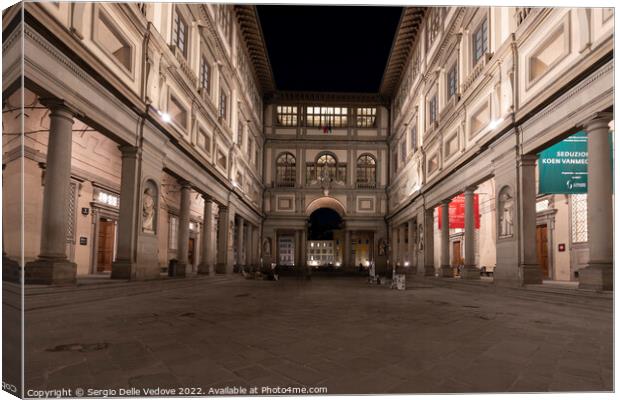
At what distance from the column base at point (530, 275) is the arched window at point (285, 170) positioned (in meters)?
27.5

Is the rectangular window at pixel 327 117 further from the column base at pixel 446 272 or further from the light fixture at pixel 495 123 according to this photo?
the light fixture at pixel 495 123

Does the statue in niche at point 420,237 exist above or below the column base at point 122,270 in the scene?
above

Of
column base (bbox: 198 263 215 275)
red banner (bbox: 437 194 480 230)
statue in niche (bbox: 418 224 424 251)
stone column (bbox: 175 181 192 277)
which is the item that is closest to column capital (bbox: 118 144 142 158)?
stone column (bbox: 175 181 192 277)

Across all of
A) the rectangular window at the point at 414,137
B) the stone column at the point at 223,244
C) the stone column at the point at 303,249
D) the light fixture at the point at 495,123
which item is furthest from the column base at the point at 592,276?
the stone column at the point at 303,249

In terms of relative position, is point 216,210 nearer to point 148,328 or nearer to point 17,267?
point 148,328

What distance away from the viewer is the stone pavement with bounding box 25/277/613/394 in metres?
3.04

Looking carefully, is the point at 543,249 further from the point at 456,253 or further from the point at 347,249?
the point at 347,249

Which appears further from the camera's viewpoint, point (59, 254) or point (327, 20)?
point (59, 254)

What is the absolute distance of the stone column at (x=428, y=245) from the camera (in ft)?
84.1

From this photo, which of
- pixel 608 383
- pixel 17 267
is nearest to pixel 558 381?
pixel 608 383

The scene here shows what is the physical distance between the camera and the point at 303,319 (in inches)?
268

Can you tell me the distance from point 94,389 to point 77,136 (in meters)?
14.9

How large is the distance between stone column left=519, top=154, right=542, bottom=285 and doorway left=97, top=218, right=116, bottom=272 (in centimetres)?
1547

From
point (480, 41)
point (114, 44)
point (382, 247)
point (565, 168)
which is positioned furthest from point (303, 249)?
point (565, 168)
